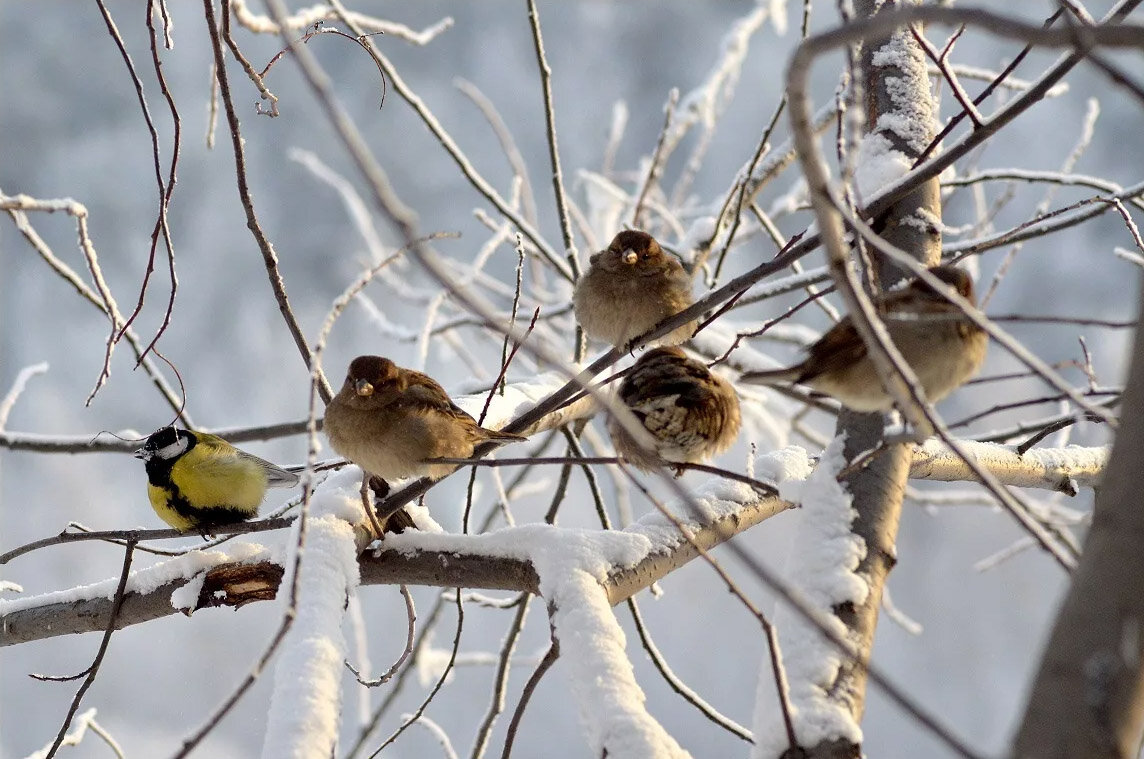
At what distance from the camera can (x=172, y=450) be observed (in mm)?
3500

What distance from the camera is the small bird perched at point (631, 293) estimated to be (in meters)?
2.78

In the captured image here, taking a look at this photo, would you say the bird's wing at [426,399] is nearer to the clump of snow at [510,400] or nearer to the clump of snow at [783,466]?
the clump of snow at [510,400]

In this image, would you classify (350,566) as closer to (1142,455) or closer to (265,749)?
(265,749)

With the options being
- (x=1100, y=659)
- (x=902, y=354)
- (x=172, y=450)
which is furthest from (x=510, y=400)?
(x=1100, y=659)

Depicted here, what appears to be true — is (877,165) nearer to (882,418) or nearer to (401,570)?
(882,418)

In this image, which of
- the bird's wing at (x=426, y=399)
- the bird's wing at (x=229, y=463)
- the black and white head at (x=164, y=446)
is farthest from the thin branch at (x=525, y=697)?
the black and white head at (x=164, y=446)

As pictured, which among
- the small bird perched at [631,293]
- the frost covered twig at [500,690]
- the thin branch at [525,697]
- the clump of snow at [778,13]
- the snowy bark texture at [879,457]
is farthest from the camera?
the clump of snow at [778,13]

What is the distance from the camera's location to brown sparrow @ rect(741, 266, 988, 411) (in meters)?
1.41

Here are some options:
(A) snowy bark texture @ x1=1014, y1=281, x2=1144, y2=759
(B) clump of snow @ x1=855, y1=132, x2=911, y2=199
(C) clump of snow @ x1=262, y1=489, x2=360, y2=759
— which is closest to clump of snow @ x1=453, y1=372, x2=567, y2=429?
(C) clump of snow @ x1=262, y1=489, x2=360, y2=759

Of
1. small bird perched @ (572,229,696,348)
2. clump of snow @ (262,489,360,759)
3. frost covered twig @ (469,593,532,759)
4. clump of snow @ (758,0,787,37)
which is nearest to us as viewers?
clump of snow @ (262,489,360,759)

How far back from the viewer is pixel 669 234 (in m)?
6.00

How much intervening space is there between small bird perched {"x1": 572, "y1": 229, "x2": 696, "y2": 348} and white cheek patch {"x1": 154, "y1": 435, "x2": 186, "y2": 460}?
5.50 ft

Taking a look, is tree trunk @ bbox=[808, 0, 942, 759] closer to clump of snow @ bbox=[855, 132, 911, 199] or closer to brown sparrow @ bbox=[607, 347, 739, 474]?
clump of snow @ bbox=[855, 132, 911, 199]

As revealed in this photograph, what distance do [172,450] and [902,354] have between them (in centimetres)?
290
